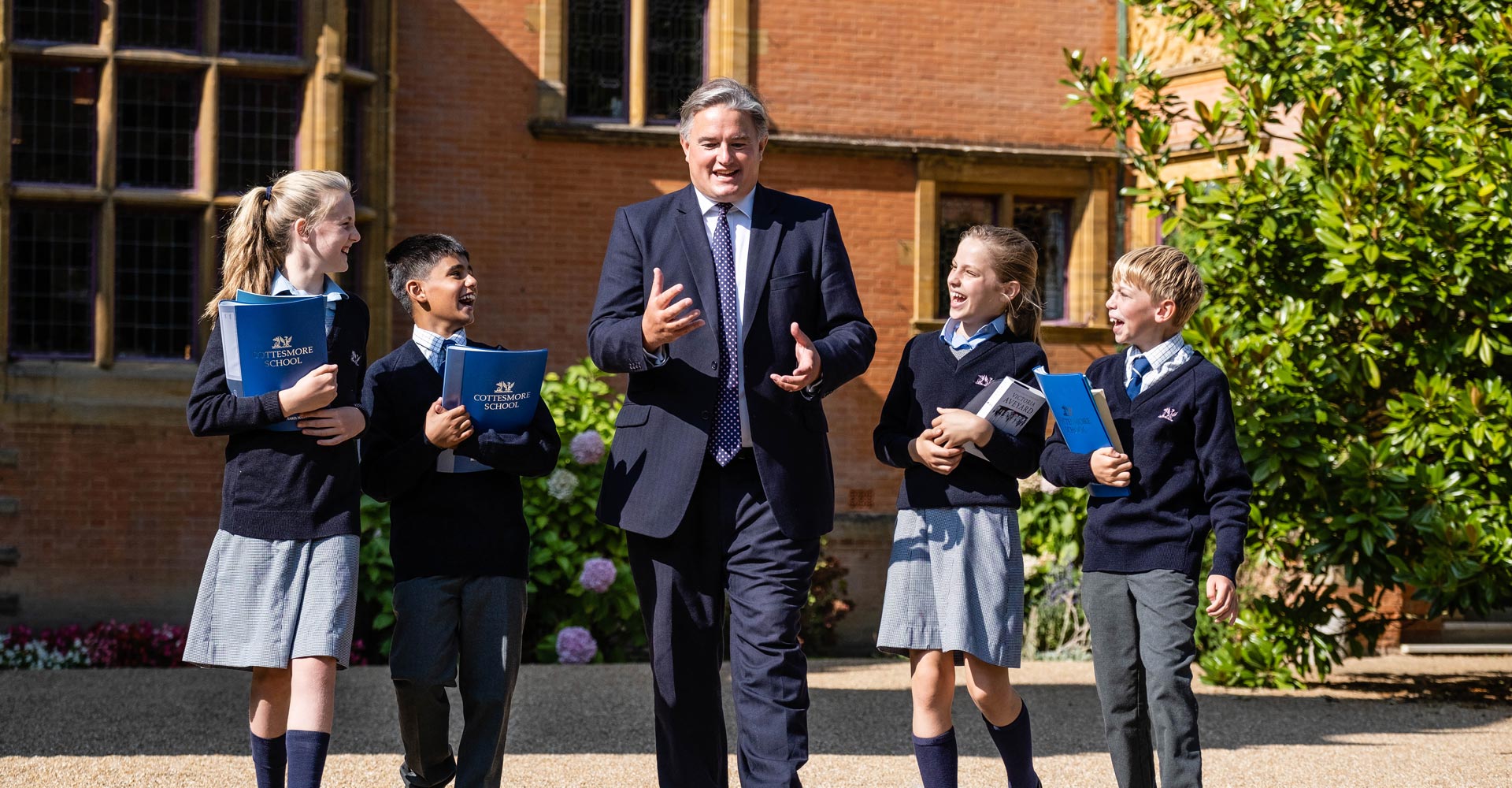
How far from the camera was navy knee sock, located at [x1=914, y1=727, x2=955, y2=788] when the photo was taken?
4.45 meters

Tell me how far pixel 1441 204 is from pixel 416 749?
6.00 m

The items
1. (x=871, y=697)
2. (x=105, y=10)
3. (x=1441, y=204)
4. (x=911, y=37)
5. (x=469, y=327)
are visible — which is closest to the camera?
(x=1441, y=204)

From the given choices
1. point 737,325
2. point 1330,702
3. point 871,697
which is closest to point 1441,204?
point 1330,702

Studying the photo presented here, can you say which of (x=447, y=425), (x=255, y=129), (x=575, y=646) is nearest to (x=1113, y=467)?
(x=447, y=425)

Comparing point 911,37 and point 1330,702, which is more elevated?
point 911,37

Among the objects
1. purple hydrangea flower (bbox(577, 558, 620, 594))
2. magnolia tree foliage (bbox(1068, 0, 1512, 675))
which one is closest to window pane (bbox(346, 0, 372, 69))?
purple hydrangea flower (bbox(577, 558, 620, 594))

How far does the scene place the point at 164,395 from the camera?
10328mm

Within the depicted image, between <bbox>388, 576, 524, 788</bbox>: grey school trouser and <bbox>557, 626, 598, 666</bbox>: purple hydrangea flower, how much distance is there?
525 cm

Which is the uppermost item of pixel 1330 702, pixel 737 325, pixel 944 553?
pixel 737 325

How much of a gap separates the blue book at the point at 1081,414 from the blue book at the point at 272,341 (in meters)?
2.02

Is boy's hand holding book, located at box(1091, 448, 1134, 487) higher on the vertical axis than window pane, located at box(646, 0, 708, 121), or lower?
lower

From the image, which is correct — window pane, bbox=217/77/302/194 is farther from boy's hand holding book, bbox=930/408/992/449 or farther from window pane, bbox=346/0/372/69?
boy's hand holding book, bbox=930/408/992/449

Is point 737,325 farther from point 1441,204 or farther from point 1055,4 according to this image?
point 1055,4

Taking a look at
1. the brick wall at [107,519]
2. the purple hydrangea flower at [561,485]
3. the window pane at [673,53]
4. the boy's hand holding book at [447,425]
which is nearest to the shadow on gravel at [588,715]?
the purple hydrangea flower at [561,485]
